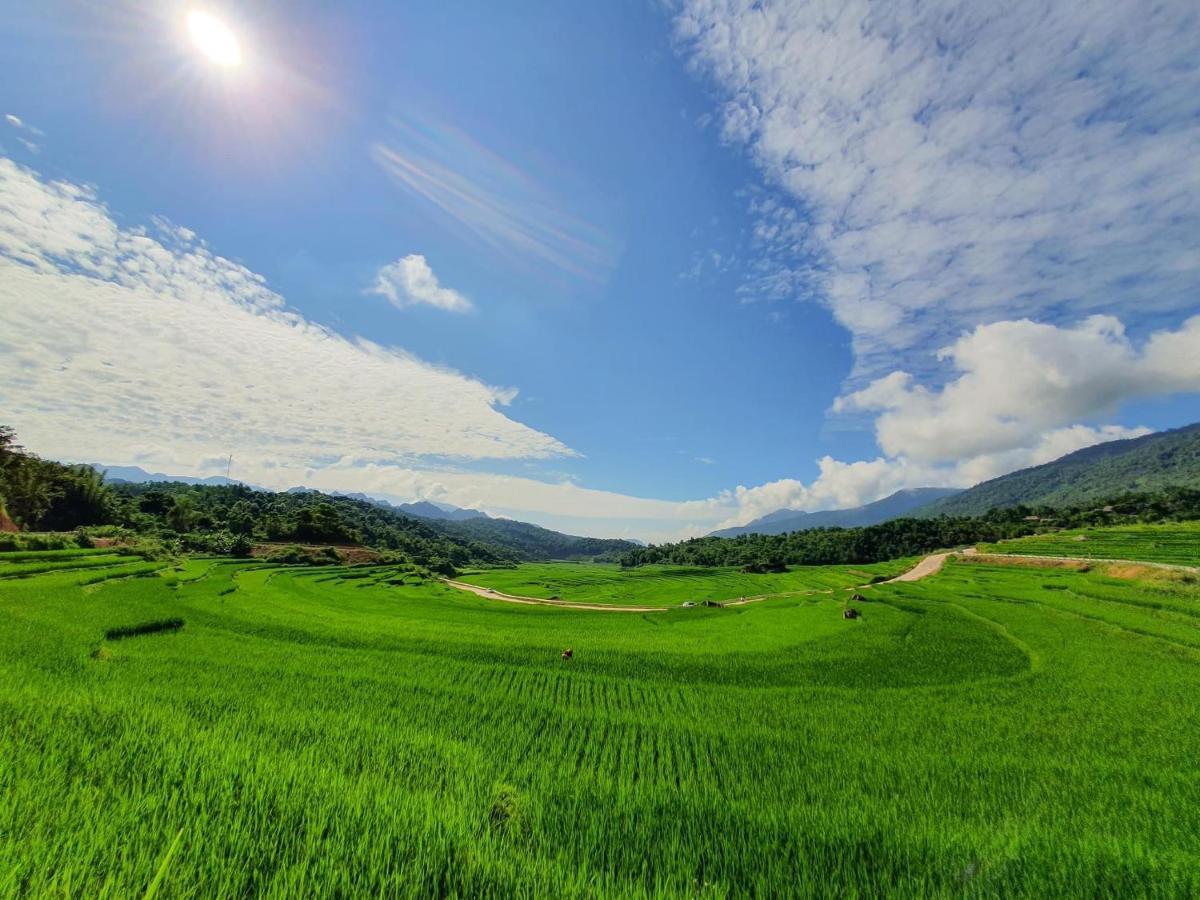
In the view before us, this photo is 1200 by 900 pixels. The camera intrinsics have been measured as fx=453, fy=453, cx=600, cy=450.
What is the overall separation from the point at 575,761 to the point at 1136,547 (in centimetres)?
6922

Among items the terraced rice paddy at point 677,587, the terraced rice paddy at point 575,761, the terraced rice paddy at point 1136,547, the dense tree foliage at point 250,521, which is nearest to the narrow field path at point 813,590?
the terraced rice paddy at point 677,587

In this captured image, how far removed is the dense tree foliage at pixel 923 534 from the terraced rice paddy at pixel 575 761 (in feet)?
272

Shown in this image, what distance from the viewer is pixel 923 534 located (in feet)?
356

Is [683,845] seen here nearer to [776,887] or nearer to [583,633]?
[776,887]

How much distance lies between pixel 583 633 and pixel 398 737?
18.7 metres

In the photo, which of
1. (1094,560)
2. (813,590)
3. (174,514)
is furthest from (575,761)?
(174,514)

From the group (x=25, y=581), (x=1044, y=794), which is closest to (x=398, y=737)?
(x=1044, y=794)

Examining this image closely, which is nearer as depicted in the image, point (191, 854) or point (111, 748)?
point (191, 854)

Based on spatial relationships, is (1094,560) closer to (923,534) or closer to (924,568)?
(924,568)

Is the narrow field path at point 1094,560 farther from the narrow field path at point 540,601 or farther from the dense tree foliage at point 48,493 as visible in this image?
the dense tree foliage at point 48,493

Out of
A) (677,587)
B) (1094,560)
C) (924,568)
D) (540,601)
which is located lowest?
(540,601)

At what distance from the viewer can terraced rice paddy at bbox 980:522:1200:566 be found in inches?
1603

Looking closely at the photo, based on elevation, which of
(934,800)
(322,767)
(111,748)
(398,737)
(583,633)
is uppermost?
(111,748)

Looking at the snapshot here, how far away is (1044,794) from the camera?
25.6 ft
